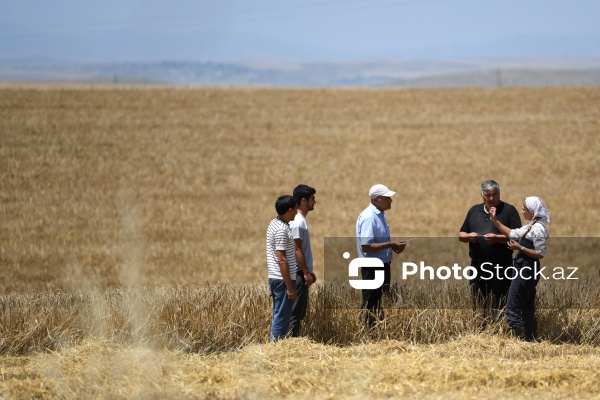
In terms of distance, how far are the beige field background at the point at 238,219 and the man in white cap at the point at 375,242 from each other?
0.28 meters

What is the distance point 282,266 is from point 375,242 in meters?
0.98

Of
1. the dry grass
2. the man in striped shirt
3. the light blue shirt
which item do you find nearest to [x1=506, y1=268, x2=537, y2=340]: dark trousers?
the dry grass

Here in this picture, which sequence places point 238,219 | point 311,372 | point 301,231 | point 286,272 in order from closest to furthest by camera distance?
1. point 311,372
2. point 286,272
3. point 301,231
4. point 238,219

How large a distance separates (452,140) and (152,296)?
22.2 meters

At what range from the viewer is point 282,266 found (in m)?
7.59

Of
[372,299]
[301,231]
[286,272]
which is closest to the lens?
[286,272]

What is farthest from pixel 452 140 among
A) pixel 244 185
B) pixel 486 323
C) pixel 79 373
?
pixel 79 373

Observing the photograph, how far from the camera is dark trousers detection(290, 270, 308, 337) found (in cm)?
781

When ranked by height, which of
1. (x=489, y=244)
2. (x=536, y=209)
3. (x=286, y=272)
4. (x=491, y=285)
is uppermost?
(x=536, y=209)

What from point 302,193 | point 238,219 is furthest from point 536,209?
point 238,219

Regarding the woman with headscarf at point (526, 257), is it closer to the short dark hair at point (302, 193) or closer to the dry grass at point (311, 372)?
the dry grass at point (311, 372)

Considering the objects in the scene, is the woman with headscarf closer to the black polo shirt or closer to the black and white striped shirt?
the black polo shirt

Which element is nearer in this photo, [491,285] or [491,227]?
[491,227]

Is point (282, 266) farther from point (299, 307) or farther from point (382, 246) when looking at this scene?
point (382, 246)
